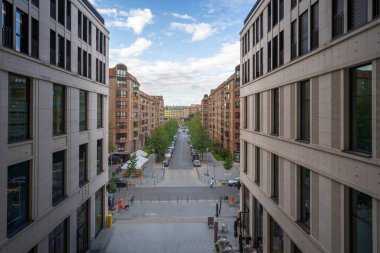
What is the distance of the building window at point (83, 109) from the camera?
2242cm

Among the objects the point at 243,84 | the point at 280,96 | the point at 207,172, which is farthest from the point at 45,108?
the point at 207,172

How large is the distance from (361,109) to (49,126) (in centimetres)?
1555

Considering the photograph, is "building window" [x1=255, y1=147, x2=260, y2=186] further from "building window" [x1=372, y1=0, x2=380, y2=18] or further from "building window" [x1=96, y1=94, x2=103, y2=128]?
"building window" [x1=372, y1=0, x2=380, y2=18]

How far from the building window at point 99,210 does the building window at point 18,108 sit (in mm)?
13564

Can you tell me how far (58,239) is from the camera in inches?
727

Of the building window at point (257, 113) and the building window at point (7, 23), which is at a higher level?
the building window at point (7, 23)

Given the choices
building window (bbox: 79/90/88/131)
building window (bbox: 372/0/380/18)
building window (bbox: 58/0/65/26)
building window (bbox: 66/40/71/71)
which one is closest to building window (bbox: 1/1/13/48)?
building window (bbox: 58/0/65/26)

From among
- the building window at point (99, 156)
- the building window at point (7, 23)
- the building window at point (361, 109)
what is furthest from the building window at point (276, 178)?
the building window at point (7, 23)

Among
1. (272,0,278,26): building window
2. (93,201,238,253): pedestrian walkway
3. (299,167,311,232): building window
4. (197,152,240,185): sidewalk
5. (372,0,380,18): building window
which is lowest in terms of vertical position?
(93,201,238,253): pedestrian walkway

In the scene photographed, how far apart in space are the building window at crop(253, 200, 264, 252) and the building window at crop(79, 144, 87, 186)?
Answer: 46.6 feet

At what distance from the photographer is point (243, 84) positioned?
2923cm

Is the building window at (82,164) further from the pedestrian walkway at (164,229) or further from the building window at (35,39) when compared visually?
the building window at (35,39)

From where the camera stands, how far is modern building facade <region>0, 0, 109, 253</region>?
43.5 ft

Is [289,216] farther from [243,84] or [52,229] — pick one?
[243,84]
